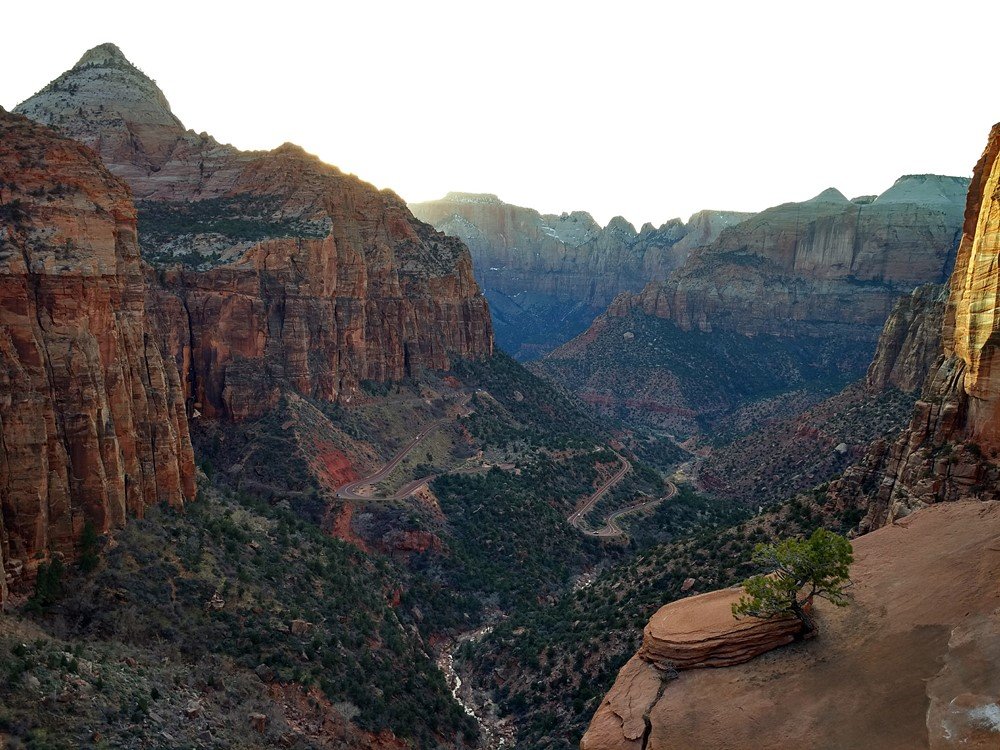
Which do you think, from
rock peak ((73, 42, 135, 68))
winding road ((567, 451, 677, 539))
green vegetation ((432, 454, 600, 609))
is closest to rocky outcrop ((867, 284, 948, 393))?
winding road ((567, 451, 677, 539))

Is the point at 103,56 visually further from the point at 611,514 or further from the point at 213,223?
the point at 611,514

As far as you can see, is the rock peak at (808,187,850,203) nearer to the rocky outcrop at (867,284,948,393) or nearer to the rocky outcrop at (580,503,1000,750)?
the rocky outcrop at (867,284,948,393)

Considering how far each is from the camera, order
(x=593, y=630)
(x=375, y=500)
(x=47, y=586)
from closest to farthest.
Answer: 1. (x=47, y=586)
2. (x=593, y=630)
3. (x=375, y=500)

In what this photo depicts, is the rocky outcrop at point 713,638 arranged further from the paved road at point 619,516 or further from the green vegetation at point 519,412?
the green vegetation at point 519,412

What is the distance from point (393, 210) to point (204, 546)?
6520 cm

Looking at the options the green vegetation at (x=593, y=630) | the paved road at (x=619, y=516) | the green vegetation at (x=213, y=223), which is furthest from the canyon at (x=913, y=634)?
the green vegetation at (x=213, y=223)

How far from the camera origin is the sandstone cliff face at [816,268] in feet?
490

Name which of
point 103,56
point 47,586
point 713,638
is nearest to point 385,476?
point 47,586

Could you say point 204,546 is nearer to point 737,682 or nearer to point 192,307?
point 737,682

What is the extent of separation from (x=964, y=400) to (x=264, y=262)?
6163 cm

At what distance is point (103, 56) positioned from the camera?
98.7 m

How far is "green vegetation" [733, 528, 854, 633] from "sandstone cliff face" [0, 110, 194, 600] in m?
28.0

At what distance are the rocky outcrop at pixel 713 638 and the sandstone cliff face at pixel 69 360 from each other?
25264mm

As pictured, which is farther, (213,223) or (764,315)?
(764,315)
